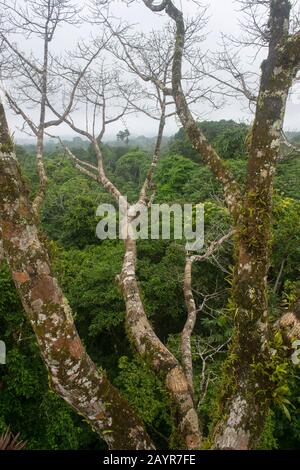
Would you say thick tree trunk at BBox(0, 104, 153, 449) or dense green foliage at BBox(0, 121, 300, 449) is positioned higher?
thick tree trunk at BBox(0, 104, 153, 449)

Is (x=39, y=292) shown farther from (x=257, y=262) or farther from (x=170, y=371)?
(x=257, y=262)

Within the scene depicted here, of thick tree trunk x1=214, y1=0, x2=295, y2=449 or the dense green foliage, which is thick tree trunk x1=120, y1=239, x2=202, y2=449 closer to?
thick tree trunk x1=214, y1=0, x2=295, y2=449

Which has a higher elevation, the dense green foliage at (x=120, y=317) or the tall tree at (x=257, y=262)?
the tall tree at (x=257, y=262)

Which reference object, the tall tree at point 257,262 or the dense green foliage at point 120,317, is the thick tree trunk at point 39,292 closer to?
the tall tree at point 257,262

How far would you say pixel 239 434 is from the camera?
2.10 meters

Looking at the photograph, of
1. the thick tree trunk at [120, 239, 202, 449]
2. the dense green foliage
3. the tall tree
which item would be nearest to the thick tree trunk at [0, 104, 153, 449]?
the thick tree trunk at [120, 239, 202, 449]

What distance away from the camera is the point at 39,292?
6.91 ft

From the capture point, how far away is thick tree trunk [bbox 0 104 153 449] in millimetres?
2092

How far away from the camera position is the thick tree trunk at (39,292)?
82.4 inches

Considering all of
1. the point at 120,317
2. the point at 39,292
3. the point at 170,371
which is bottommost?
the point at 120,317

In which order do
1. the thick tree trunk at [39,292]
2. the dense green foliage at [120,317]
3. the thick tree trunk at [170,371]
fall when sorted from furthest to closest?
the dense green foliage at [120,317] < the thick tree trunk at [170,371] < the thick tree trunk at [39,292]

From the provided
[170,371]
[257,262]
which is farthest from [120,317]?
[257,262]

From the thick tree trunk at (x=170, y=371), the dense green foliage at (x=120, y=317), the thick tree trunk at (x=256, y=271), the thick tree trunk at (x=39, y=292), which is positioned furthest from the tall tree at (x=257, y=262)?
the dense green foliage at (x=120, y=317)

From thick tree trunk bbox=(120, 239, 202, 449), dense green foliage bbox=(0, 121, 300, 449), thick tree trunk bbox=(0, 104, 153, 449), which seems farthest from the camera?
dense green foliage bbox=(0, 121, 300, 449)
